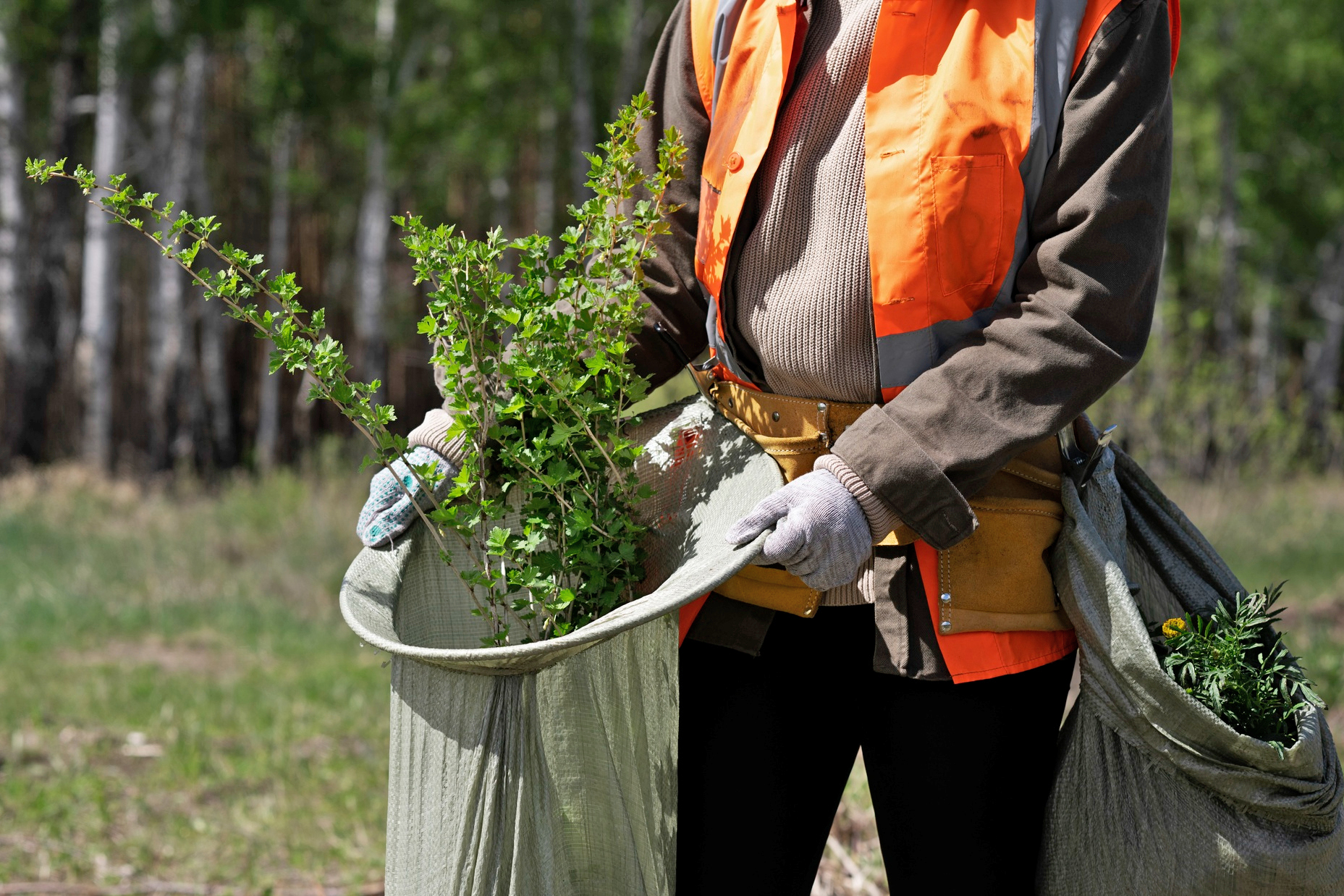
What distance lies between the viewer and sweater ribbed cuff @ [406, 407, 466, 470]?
5.48 feet

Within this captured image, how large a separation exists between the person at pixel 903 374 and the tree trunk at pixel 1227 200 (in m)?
14.9

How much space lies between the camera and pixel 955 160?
4.83 ft

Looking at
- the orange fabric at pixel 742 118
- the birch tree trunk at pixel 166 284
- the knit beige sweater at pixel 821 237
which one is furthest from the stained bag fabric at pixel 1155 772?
the birch tree trunk at pixel 166 284

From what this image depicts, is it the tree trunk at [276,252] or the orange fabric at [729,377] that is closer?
the orange fabric at [729,377]

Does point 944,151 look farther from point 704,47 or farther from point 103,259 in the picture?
point 103,259

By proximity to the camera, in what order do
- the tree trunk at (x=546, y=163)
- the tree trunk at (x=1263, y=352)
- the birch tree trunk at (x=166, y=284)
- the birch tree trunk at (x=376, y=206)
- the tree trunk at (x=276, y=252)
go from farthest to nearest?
the tree trunk at (x=1263, y=352) → the tree trunk at (x=546, y=163) → the tree trunk at (x=276, y=252) → the birch tree trunk at (x=376, y=206) → the birch tree trunk at (x=166, y=284)

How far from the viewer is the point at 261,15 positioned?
548 inches

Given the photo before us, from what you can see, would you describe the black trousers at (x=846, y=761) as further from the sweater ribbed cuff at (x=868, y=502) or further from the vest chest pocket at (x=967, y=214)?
the vest chest pocket at (x=967, y=214)

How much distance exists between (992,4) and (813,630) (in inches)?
34.1

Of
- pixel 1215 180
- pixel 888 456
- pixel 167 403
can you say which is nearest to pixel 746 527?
pixel 888 456

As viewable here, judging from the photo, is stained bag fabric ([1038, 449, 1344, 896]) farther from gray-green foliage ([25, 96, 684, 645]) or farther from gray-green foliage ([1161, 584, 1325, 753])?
gray-green foliage ([25, 96, 684, 645])

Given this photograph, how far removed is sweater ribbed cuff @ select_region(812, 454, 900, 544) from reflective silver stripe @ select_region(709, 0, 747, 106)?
60 cm

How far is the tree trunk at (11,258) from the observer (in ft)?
32.0

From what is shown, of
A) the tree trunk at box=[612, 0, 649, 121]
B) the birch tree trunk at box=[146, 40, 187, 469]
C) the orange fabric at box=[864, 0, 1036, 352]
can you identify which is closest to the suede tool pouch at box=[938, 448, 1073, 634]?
the orange fabric at box=[864, 0, 1036, 352]
